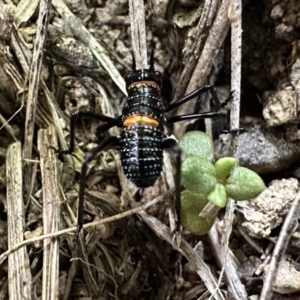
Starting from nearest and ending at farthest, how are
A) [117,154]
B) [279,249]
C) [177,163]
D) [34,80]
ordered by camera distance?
[279,249] → [177,163] → [34,80] → [117,154]

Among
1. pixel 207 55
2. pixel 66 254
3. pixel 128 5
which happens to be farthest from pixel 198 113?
pixel 66 254

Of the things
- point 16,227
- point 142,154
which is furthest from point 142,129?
point 16,227

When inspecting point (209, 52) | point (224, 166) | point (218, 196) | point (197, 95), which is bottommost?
point (218, 196)

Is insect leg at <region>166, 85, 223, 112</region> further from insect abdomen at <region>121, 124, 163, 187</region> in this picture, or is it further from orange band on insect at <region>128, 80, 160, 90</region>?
insect abdomen at <region>121, 124, 163, 187</region>

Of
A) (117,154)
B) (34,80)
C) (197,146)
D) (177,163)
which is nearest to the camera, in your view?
(177,163)

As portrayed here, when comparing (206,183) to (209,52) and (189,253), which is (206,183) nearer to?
(189,253)

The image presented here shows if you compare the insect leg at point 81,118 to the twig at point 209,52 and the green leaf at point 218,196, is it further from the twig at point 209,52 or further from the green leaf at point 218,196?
the green leaf at point 218,196

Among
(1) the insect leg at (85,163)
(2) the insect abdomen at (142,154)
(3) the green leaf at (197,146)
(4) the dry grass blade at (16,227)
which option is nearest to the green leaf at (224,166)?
(3) the green leaf at (197,146)

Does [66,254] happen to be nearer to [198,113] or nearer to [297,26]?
[198,113]
